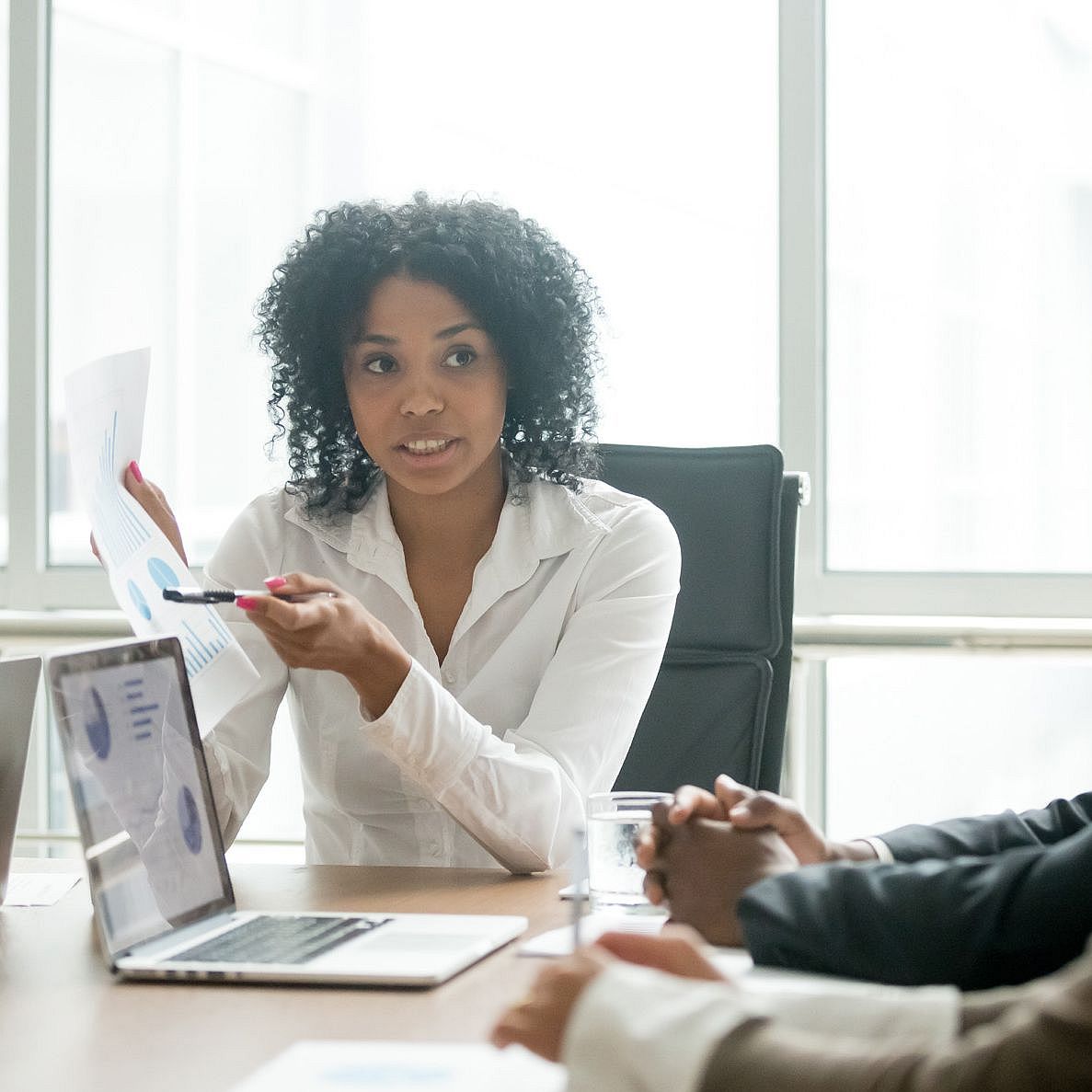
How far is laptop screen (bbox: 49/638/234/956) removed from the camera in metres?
1.03

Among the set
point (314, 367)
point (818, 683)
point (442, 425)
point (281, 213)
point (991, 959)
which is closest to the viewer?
point (991, 959)

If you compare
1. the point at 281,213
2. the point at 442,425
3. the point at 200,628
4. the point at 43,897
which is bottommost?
the point at 43,897

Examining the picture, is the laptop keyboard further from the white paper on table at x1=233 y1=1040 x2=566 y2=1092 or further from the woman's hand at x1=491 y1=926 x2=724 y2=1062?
the woman's hand at x1=491 y1=926 x2=724 y2=1062

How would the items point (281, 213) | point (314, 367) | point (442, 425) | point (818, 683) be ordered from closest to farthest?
1. point (442, 425)
2. point (314, 367)
3. point (818, 683)
4. point (281, 213)

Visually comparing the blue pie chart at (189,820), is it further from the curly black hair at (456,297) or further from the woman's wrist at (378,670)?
the curly black hair at (456,297)

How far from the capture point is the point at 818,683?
2.75m

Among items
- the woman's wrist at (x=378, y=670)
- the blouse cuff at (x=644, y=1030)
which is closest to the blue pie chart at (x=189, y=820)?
the woman's wrist at (x=378, y=670)

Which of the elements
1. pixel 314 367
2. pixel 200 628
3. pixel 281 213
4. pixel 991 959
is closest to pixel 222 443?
pixel 281 213

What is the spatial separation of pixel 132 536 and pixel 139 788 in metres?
0.32

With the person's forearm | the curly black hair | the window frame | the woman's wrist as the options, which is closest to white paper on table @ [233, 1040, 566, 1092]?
the person's forearm

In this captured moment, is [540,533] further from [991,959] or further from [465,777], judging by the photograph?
[991,959]

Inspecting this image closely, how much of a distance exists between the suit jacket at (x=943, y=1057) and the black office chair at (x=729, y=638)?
3.42ft

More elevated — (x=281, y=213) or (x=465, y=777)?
(x=281, y=213)

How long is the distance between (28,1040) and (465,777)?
0.58 metres
